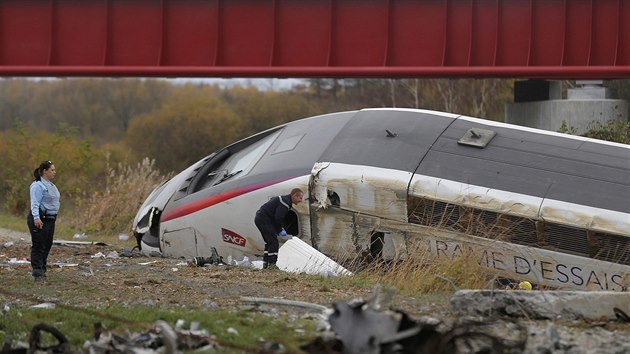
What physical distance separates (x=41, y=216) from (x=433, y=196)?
15.8 feet

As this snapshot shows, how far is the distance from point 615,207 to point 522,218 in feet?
3.52

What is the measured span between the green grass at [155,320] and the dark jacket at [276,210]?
4.43 meters

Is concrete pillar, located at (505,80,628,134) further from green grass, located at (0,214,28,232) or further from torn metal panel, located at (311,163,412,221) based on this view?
green grass, located at (0,214,28,232)

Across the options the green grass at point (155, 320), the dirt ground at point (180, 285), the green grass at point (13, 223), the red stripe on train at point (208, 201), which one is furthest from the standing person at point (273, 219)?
the green grass at point (13, 223)

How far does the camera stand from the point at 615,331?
8.30m

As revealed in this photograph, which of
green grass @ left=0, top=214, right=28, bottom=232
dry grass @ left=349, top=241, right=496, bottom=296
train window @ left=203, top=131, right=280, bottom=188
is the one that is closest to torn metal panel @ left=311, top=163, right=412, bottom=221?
dry grass @ left=349, top=241, right=496, bottom=296

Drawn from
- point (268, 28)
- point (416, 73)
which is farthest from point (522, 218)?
point (268, 28)

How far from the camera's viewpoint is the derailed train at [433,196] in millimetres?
12047

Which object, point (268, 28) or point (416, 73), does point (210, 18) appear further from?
point (416, 73)

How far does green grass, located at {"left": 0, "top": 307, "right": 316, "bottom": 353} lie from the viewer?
25.2ft

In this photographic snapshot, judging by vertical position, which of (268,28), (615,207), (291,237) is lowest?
(291,237)

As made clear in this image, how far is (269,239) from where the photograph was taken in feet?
45.1

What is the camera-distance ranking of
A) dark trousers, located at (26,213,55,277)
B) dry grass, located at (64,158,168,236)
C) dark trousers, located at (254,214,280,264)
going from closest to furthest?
1. dark trousers, located at (26,213,55,277)
2. dark trousers, located at (254,214,280,264)
3. dry grass, located at (64,158,168,236)

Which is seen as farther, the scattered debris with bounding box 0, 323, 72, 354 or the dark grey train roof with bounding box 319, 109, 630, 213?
the dark grey train roof with bounding box 319, 109, 630, 213
